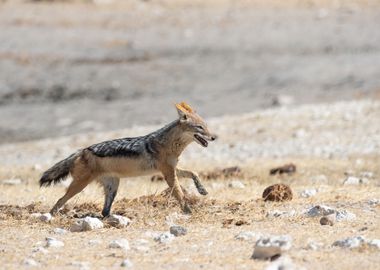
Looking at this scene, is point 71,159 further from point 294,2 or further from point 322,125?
point 294,2

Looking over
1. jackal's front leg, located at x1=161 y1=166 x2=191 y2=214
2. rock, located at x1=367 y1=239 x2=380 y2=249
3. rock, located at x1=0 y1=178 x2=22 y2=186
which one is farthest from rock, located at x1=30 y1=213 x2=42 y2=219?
rock, located at x1=0 y1=178 x2=22 y2=186

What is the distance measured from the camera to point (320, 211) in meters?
9.15

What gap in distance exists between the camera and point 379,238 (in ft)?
26.9

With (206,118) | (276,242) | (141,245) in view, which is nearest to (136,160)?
(141,245)

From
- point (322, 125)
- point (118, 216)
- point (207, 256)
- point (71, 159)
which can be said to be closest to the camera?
point (207, 256)

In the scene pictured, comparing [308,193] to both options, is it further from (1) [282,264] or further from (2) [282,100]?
(2) [282,100]

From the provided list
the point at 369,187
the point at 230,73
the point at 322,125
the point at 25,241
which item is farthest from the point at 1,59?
the point at 25,241

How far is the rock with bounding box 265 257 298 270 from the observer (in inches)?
276

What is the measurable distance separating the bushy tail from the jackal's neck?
0.82 metres

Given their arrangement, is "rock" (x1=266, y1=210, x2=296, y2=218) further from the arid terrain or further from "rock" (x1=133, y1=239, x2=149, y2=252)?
"rock" (x1=133, y1=239, x2=149, y2=252)

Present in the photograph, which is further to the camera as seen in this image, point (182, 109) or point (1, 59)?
point (1, 59)

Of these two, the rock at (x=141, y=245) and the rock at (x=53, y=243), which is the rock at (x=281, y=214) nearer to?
the rock at (x=141, y=245)

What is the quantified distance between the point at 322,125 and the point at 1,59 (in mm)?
13575

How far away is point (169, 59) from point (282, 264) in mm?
23656
